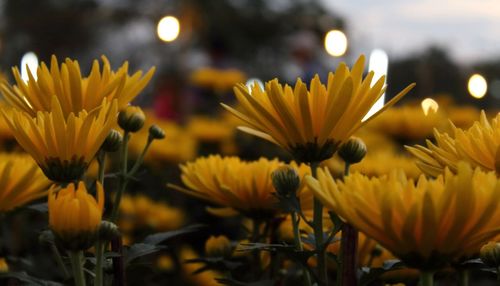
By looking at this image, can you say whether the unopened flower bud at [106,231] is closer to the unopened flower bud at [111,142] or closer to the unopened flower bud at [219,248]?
the unopened flower bud at [111,142]

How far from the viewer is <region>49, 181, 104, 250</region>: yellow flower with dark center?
69 cm

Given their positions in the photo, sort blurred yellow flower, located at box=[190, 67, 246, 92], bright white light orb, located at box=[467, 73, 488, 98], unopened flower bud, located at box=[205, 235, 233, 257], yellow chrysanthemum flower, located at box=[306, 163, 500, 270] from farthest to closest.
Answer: blurred yellow flower, located at box=[190, 67, 246, 92]
bright white light orb, located at box=[467, 73, 488, 98]
unopened flower bud, located at box=[205, 235, 233, 257]
yellow chrysanthemum flower, located at box=[306, 163, 500, 270]

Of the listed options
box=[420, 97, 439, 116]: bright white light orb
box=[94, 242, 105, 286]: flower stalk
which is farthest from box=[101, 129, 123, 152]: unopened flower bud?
box=[420, 97, 439, 116]: bright white light orb

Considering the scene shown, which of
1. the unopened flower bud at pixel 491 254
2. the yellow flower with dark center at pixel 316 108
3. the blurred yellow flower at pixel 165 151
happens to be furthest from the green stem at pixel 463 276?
the blurred yellow flower at pixel 165 151

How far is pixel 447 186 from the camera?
0.60 m

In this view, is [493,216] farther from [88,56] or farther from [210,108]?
[88,56]

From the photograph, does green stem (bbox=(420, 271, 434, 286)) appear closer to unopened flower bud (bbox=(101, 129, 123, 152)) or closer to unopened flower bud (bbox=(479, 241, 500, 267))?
unopened flower bud (bbox=(479, 241, 500, 267))

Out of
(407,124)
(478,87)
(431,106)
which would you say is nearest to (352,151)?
(431,106)

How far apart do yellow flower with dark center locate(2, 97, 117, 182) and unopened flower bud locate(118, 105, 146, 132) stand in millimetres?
167

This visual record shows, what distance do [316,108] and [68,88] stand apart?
26 cm

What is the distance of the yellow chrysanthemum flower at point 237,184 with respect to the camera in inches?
38.4

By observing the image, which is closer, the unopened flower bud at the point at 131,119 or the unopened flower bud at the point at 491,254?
the unopened flower bud at the point at 491,254

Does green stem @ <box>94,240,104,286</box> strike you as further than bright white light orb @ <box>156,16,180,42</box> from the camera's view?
No

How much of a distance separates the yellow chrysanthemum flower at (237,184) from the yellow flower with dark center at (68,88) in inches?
5.6
